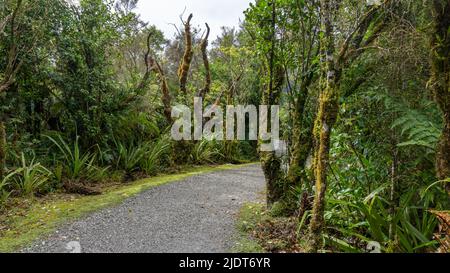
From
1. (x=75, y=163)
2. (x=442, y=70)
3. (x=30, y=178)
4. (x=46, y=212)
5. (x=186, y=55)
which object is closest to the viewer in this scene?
(x=442, y=70)

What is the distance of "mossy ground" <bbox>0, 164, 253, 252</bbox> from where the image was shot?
341cm

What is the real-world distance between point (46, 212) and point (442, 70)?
14.6 feet

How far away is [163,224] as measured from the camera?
381 cm

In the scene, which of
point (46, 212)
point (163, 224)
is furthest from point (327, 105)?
point (46, 212)

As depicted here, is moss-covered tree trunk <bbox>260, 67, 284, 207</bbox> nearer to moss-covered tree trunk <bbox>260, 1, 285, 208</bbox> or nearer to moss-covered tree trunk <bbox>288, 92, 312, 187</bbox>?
moss-covered tree trunk <bbox>260, 1, 285, 208</bbox>

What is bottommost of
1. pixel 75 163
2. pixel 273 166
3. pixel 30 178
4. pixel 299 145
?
pixel 30 178

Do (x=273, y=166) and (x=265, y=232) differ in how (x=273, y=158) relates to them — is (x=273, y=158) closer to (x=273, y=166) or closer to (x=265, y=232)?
(x=273, y=166)

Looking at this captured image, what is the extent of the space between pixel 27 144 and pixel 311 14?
491cm

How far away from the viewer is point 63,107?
20.8 feet

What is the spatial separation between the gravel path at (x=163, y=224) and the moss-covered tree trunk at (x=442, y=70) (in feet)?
6.37

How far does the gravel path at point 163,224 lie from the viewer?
10.4 ft
